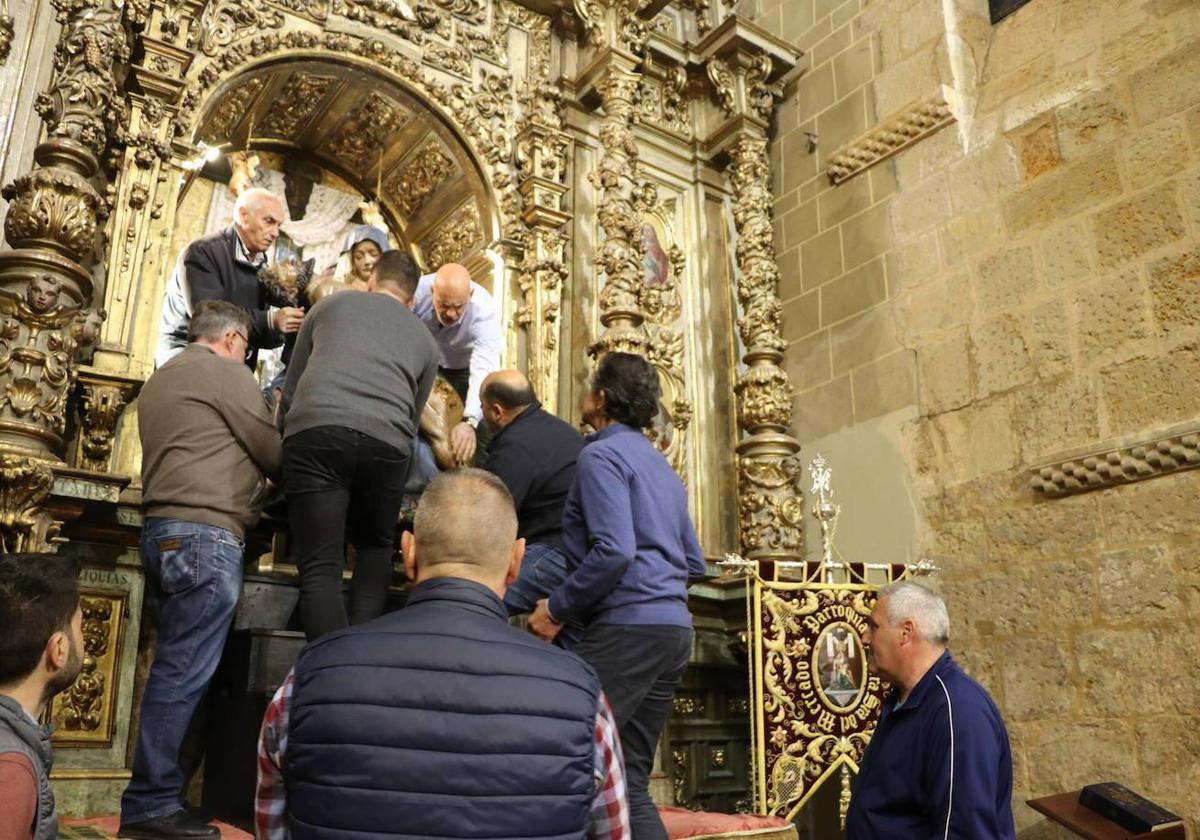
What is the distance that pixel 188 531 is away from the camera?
3238 millimetres

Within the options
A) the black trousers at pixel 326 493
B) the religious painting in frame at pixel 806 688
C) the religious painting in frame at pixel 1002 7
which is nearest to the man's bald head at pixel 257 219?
the black trousers at pixel 326 493

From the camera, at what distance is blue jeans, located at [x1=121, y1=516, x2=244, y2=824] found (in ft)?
9.98

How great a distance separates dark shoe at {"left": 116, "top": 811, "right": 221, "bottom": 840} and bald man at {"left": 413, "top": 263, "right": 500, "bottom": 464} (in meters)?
2.53

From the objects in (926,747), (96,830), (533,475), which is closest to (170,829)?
(96,830)

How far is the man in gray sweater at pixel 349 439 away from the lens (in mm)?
3223

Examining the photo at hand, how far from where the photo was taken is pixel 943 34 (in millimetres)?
6648

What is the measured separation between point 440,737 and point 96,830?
7.86 ft

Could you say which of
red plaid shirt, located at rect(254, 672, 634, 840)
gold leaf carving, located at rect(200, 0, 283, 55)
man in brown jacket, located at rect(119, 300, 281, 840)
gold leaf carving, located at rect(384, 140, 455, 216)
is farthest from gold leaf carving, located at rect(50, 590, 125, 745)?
gold leaf carving, located at rect(384, 140, 455, 216)

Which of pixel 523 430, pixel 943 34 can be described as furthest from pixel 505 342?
pixel 943 34

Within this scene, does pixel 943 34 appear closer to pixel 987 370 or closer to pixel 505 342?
pixel 987 370

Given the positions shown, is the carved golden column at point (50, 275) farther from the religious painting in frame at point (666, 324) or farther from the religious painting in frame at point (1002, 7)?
the religious painting in frame at point (1002, 7)

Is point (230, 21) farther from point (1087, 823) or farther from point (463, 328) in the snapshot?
point (1087, 823)

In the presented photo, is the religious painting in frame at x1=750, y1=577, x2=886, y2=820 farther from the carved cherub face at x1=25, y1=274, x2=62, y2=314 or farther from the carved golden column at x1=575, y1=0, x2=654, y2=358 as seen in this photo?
the carved cherub face at x1=25, y1=274, x2=62, y2=314

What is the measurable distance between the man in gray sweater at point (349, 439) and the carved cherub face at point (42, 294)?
124cm
